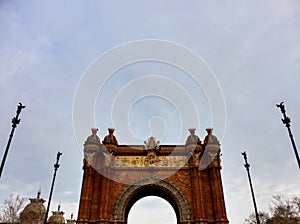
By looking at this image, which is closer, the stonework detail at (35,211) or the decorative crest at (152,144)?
the decorative crest at (152,144)

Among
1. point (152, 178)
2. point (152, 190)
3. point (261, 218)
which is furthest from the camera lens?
point (261, 218)

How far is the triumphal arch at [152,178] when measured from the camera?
23266mm

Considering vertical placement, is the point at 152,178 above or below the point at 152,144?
below

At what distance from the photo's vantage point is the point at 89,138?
88.1 ft

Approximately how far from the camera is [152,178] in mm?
24984

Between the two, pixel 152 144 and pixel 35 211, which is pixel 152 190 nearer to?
pixel 152 144

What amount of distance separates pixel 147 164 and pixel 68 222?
51766 mm

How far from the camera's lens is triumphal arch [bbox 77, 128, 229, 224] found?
23266 millimetres

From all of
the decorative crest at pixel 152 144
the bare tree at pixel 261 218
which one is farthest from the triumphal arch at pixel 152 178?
the bare tree at pixel 261 218

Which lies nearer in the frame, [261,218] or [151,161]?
[151,161]

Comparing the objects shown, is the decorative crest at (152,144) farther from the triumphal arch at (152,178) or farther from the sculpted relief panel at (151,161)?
the sculpted relief panel at (151,161)

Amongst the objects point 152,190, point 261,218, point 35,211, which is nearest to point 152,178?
point 152,190

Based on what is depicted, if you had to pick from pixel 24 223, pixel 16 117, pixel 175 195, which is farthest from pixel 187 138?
pixel 24 223

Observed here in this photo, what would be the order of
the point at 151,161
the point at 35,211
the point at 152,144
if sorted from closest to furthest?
the point at 151,161, the point at 152,144, the point at 35,211
